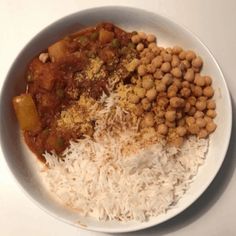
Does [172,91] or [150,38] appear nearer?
[172,91]

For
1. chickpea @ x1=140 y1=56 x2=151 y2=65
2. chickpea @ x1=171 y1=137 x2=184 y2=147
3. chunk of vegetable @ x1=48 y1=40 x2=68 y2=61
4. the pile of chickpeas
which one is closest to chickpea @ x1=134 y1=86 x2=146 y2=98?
the pile of chickpeas

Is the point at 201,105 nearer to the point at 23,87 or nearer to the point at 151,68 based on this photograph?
the point at 151,68

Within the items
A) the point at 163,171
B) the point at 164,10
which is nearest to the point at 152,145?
the point at 163,171

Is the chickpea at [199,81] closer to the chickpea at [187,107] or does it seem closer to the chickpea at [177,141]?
the chickpea at [187,107]

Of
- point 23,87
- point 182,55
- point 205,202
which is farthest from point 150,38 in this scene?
point 205,202

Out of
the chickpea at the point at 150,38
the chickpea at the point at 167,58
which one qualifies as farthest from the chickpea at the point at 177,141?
the chickpea at the point at 150,38
